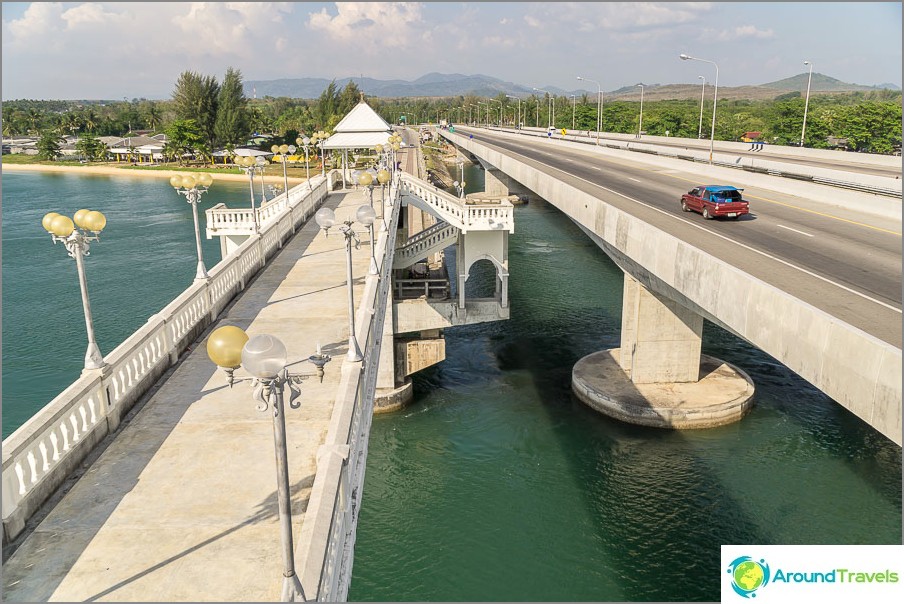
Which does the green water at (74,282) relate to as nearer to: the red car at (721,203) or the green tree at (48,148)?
the red car at (721,203)

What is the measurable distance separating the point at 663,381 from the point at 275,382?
28.7m

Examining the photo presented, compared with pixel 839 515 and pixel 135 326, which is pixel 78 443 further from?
pixel 135 326

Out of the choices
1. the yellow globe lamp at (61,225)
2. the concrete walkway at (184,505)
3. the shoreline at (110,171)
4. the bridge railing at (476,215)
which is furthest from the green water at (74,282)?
the shoreline at (110,171)

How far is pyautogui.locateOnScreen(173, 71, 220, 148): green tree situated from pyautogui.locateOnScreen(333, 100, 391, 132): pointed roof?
117810mm

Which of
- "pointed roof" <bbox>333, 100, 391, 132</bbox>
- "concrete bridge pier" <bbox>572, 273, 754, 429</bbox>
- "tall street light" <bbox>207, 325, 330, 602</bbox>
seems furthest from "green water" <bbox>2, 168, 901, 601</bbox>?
"tall street light" <bbox>207, 325, 330, 602</bbox>

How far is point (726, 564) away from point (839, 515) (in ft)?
47.3

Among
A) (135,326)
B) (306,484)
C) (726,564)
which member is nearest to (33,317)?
(135,326)

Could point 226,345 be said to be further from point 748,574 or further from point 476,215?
point 476,215

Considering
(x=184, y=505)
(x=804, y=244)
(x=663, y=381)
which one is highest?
(x=804, y=244)

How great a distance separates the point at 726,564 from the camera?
13.1 meters

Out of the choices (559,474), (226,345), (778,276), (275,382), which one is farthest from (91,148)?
(275,382)

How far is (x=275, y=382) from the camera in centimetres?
720

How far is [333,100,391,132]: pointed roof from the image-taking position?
45128 millimetres

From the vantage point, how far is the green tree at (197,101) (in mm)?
150875
